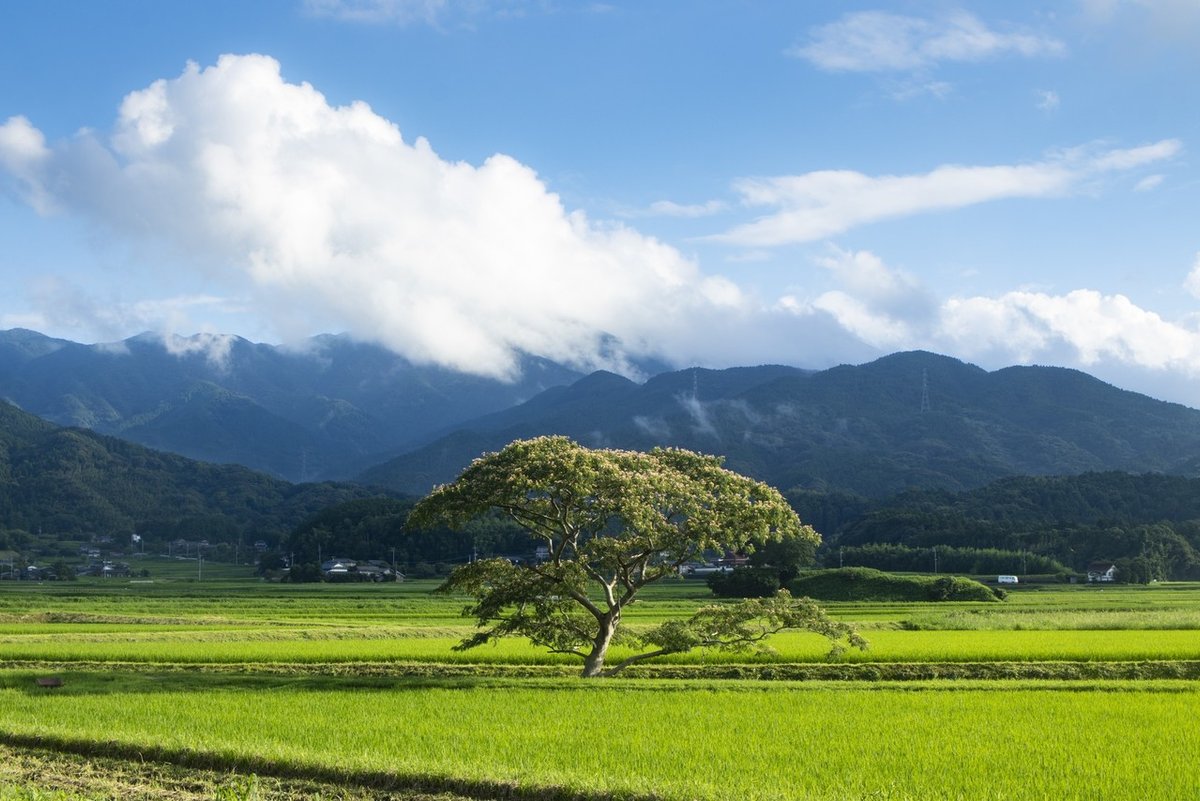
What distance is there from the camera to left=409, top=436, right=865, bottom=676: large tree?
26938 mm

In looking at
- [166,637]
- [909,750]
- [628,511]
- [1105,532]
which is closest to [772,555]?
[1105,532]

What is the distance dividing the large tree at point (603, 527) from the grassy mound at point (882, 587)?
4763cm

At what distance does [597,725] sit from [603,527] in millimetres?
8936

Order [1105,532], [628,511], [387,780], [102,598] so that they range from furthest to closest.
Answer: [1105,532], [102,598], [628,511], [387,780]

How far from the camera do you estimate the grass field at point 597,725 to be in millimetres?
15211

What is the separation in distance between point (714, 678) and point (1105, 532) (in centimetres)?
9714

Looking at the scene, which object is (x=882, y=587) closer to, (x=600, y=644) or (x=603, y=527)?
(x=600, y=644)

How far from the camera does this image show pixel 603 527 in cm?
2795

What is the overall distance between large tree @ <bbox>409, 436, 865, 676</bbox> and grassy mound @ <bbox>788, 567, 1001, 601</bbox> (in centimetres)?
4763

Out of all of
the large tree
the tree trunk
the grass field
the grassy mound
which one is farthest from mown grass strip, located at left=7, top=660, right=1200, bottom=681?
the grassy mound

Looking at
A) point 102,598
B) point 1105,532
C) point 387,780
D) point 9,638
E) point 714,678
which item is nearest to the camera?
point 387,780

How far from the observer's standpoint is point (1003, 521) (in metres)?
140

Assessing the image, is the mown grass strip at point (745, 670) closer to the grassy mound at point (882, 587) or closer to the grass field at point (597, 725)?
the grass field at point (597, 725)

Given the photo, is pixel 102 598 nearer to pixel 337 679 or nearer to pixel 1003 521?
pixel 337 679
